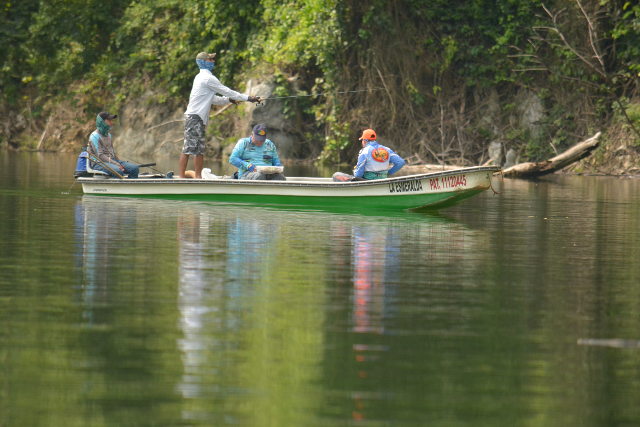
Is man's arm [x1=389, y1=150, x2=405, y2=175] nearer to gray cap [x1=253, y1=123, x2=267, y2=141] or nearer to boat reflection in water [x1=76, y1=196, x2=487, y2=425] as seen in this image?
boat reflection in water [x1=76, y1=196, x2=487, y2=425]

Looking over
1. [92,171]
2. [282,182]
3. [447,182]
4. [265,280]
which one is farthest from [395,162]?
[265,280]

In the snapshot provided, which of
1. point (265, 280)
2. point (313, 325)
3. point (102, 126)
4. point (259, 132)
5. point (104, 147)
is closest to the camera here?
point (313, 325)

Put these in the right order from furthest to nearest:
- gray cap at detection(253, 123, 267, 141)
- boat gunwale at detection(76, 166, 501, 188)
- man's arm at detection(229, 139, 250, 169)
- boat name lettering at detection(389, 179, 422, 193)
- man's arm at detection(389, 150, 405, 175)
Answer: man's arm at detection(229, 139, 250, 169), gray cap at detection(253, 123, 267, 141), man's arm at detection(389, 150, 405, 175), boat name lettering at detection(389, 179, 422, 193), boat gunwale at detection(76, 166, 501, 188)

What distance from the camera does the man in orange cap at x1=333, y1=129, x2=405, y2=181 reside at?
66.5 feet

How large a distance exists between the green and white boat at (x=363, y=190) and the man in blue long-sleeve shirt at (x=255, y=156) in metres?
0.54

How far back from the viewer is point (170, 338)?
8992 mm

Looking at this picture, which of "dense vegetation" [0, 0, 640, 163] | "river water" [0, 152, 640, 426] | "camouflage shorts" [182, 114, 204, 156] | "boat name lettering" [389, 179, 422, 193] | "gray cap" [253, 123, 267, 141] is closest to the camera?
"river water" [0, 152, 640, 426]

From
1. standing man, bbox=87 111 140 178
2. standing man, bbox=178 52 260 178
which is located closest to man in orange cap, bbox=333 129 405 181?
standing man, bbox=178 52 260 178

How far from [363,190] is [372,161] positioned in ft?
2.08

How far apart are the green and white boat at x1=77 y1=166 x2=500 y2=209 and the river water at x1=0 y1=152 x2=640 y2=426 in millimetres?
2530

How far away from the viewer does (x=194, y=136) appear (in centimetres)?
2223

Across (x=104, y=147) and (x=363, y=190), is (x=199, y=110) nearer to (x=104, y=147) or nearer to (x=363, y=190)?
(x=104, y=147)

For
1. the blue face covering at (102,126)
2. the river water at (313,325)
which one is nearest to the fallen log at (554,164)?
the blue face covering at (102,126)

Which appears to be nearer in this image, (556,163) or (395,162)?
(395,162)
